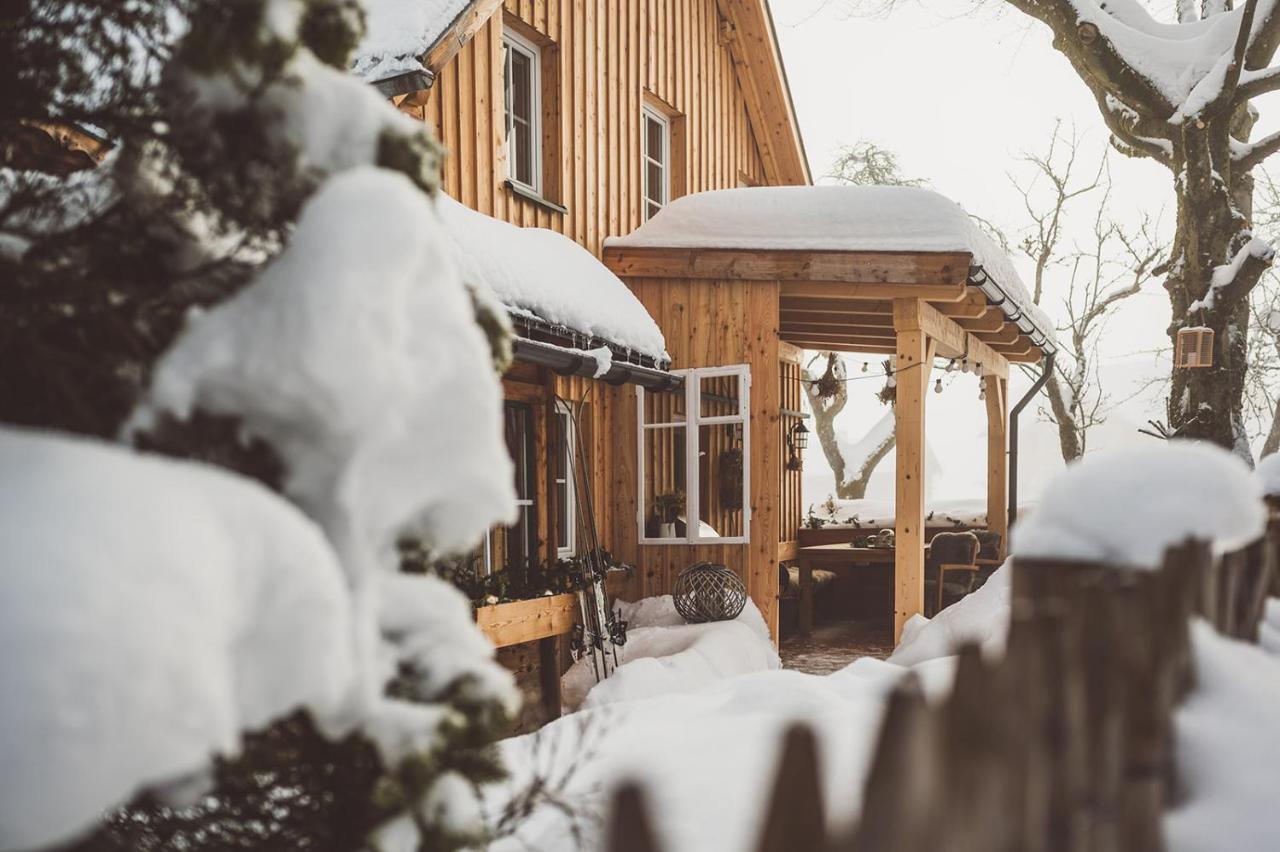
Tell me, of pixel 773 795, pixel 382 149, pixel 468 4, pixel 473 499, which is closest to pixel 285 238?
pixel 382 149

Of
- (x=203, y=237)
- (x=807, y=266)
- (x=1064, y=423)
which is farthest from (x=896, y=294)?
(x=1064, y=423)

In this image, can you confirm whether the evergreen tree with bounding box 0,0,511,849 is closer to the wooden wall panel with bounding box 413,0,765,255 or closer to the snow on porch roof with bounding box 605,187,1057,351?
the wooden wall panel with bounding box 413,0,765,255

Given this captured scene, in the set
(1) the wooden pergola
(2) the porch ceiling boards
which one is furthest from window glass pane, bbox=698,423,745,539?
(1) the wooden pergola

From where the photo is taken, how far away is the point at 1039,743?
1.25 m

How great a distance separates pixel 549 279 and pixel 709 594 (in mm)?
2784

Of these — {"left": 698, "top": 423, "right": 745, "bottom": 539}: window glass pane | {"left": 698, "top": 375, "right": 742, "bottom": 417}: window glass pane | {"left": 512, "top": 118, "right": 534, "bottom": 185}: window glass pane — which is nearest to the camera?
{"left": 512, "top": 118, "right": 534, "bottom": 185}: window glass pane

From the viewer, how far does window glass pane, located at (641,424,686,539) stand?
28.0 feet

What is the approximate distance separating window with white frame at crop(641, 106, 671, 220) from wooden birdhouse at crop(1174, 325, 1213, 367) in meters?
5.21

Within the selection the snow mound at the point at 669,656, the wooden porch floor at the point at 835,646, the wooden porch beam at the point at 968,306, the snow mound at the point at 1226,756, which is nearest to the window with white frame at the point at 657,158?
the wooden porch beam at the point at 968,306

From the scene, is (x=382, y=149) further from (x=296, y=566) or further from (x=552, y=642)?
(x=552, y=642)

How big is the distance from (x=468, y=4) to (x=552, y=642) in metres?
4.25

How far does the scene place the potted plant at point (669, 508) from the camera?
8.47 metres

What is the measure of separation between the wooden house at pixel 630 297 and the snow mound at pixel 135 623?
448cm

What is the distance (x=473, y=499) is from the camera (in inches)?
57.1
